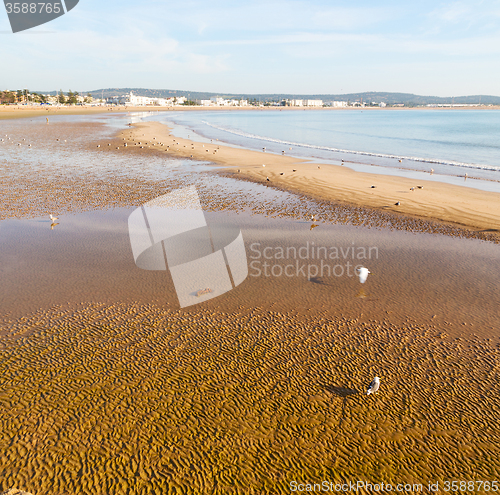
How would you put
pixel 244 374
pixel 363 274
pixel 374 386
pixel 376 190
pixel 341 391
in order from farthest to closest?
pixel 376 190 → pixel 363 274 → pixel 244 374 → pixel 341 391 → pixel 374 386

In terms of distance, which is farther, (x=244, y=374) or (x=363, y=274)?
(x=363, y=274)

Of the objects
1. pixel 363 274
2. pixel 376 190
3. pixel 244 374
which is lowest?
pixel 376 190

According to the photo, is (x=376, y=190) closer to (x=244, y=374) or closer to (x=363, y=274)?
(x=363, y=274)

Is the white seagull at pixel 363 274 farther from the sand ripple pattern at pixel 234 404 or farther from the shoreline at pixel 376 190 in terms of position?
the shoreline at pixel 376 190

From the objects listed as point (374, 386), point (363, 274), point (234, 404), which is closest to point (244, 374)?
point (234, 404)

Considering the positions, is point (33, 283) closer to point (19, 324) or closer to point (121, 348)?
point (19, 324)

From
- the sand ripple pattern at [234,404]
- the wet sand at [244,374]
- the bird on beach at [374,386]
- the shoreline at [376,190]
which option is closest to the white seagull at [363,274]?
the wet sand at [244,374]
